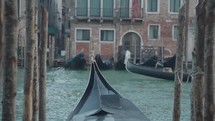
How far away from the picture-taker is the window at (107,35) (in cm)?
1412

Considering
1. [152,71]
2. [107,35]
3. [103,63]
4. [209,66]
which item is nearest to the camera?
[209,66]

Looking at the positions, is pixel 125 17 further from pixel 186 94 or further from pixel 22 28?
pixel 186 94

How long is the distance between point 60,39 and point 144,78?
8.09m

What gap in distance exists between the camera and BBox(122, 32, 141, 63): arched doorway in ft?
45.5

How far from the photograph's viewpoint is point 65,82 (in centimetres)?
980

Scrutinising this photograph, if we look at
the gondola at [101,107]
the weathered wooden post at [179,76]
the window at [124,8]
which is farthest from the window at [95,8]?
the weathered wooden post at [179,76]

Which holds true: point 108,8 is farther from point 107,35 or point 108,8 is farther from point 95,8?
point 107,35

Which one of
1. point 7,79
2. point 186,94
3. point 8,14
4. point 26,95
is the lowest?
point 186,94

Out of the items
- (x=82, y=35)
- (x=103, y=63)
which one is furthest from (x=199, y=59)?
(x=82, y=35)

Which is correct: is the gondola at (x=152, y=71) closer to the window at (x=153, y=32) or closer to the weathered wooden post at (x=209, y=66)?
the window at (x=153, y=32)

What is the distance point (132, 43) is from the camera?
14227mm

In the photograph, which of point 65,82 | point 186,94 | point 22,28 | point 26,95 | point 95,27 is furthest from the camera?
point 95,27

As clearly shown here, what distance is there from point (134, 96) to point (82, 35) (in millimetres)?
6788

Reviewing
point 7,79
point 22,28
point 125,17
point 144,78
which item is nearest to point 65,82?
point 144,78
